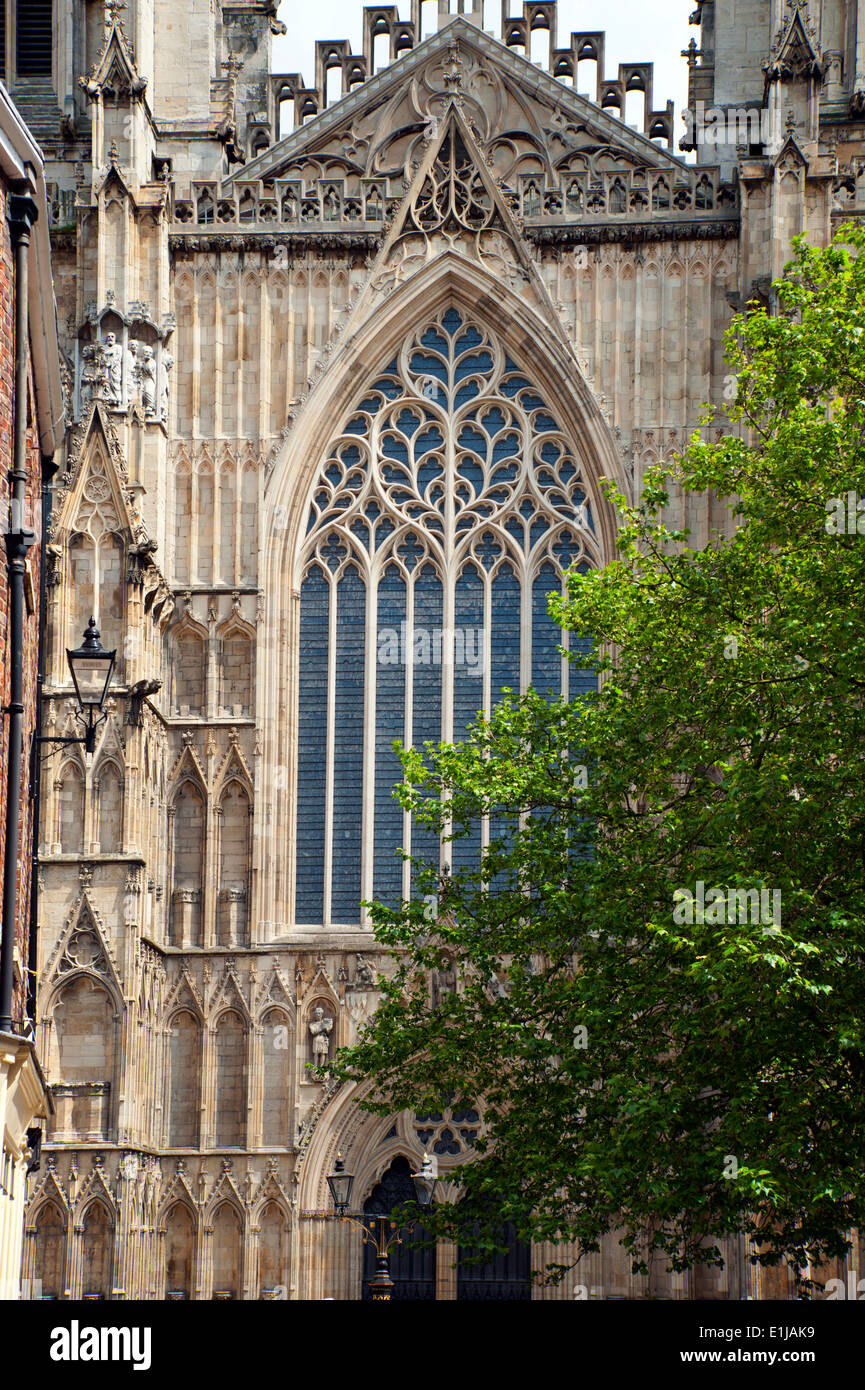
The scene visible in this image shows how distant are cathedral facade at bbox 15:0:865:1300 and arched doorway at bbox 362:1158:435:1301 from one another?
0.20 feet

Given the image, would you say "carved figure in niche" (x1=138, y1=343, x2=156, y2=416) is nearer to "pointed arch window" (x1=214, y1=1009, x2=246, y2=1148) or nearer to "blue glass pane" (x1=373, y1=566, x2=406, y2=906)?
"blue glass pane" (x1=373, y1=566, x2=406, y2=906)

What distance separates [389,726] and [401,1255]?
22.4 ft

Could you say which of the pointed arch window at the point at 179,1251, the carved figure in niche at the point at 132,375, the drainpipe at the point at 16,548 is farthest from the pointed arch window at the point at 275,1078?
the drainpipe at the point at 16,548

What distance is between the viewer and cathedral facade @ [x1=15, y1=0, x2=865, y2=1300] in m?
28.0

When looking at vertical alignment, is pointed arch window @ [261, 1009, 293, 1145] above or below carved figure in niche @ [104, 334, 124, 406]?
below

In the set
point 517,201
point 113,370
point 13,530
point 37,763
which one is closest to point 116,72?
point 113,370

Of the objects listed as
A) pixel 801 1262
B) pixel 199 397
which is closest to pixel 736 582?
pixel 801 1262

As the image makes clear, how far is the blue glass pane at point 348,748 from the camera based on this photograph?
29312 mm

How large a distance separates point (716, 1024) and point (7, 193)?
332 inches

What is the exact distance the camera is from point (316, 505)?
1207 inches

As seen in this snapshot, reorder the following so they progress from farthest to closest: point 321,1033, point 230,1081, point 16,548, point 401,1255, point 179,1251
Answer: point 230,1081, point 321,1033, point 401,1255, point 179,1251, point 16,548

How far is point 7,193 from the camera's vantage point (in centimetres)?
1631

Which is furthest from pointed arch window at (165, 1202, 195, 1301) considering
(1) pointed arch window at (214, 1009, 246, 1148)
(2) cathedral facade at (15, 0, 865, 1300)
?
(1) pointed arch window at (214, 1009, 246, 1148)

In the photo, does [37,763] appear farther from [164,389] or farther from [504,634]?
[504,634]
